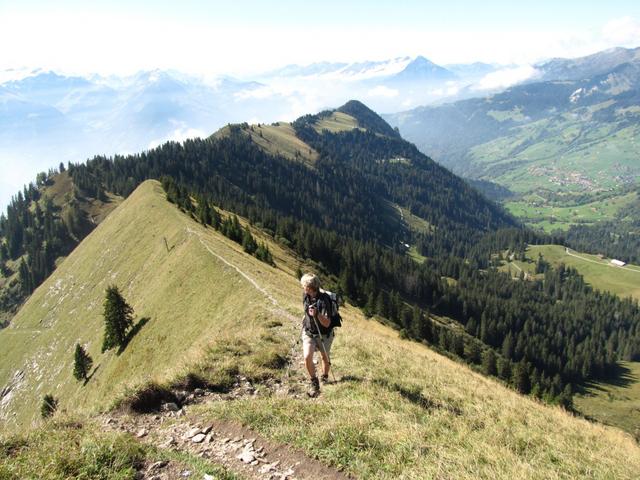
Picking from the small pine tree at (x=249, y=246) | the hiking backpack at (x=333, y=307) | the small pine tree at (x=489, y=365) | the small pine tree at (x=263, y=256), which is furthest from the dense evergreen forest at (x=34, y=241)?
the hiking backpack at (x=333, y=307)

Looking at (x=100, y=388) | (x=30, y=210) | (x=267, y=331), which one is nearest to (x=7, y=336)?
(x=100, y=388)

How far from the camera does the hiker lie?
14.4 metres

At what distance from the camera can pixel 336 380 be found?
52.0ft

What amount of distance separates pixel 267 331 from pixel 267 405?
34.7 ft

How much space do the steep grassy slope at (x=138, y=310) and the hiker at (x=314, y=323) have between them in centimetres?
341

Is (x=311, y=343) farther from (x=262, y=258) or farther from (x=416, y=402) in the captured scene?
(x=262, y=258)

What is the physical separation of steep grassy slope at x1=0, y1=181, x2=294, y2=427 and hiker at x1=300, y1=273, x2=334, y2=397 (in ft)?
11.2

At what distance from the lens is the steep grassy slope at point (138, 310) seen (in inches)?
1406

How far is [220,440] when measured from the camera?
443 inches

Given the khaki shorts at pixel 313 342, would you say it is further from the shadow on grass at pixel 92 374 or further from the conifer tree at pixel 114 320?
the shadow on grass at pixel 92 374

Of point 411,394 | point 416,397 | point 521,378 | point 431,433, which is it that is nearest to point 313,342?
point 411,394

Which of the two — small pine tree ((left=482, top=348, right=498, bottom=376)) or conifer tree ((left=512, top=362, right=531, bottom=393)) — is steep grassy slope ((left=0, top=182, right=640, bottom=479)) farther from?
small pine tree ((left=482, top=348, right=498, bottom=376))

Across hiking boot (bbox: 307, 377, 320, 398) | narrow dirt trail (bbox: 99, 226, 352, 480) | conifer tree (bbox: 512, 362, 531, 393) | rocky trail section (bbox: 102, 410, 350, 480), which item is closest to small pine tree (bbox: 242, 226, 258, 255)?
narrow dirt trail (bbox: 99, 226, 352, 480)

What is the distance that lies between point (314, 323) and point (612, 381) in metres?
187
